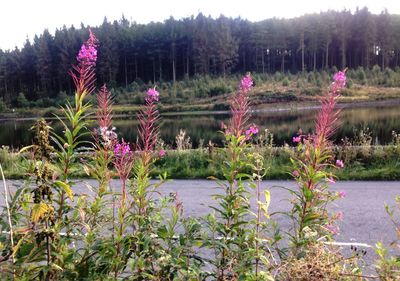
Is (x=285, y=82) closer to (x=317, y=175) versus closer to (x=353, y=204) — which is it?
(x=353, y=204)

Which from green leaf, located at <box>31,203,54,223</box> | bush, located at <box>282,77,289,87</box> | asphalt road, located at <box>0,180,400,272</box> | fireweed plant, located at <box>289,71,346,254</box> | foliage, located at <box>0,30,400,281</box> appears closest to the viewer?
green leaf, located at <box>31,203,54,223</box>

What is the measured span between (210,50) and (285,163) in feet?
237

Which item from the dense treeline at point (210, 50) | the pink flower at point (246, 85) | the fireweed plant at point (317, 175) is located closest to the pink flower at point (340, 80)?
the fireweed plant at point (317, 175)

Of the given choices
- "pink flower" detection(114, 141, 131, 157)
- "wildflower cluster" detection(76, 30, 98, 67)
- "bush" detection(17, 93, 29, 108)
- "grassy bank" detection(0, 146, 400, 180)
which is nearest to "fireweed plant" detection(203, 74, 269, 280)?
"pink flower" detection(114, 141, 131, 157)

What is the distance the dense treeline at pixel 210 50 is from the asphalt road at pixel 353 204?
7085 centimetres

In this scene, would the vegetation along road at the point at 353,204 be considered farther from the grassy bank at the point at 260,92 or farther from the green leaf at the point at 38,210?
the grassy bank at the point at 260,92

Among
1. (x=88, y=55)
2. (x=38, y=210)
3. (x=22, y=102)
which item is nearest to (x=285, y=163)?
(x=88, y=55)

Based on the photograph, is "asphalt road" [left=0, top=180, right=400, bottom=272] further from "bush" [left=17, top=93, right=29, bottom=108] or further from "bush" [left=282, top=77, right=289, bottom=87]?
"bush" [left=17, top=93, right=29, bottom=108]

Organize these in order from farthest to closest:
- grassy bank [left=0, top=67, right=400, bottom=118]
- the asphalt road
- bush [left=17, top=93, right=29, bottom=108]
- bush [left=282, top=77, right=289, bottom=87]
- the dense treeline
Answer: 1. the dense treeline
2. bush [left=17, top=93, right=29, bottom=108]
3. bush [left=282, top=77, right=289, bottom=87]
4. grassy bank [left=0, top=67, right=400, bottom=118]
5. the asphalt road

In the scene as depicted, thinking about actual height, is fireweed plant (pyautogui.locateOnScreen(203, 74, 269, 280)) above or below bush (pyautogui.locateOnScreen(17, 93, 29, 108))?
below

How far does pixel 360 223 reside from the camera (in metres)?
6.57

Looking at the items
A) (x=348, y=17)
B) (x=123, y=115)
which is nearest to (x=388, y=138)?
(x=123, y=115)

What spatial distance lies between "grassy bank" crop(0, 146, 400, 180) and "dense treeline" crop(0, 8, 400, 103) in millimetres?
68167

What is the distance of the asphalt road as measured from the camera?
594 cm
